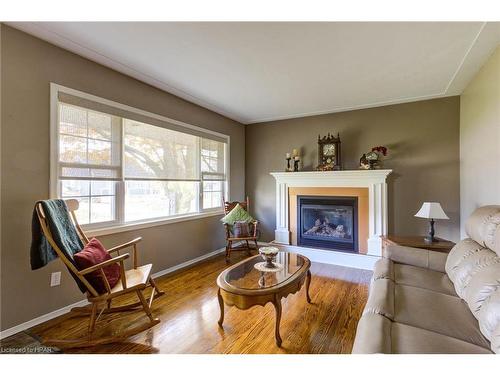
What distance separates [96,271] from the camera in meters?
1.82

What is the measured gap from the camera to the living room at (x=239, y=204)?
5.62 feet

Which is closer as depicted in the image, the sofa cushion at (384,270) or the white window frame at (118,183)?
the sofa cushion at (384,270)

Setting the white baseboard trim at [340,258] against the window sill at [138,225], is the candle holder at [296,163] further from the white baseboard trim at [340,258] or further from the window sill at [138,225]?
the window sill at [138,225]

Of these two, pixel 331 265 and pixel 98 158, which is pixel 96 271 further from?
pixel 331 265

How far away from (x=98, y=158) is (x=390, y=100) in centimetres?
393

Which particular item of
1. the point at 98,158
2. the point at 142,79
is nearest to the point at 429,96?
the point at 142,79

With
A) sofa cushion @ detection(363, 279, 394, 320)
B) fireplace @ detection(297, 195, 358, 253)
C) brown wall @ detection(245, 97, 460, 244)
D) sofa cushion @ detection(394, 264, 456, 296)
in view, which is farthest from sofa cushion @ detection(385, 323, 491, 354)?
brown wall @ detection(245, 97, 460, 244)

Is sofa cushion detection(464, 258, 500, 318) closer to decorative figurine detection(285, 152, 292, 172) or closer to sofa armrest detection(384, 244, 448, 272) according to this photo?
sofa armrest detection(384, 244, 448, 272)

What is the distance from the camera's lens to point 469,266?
1624mm

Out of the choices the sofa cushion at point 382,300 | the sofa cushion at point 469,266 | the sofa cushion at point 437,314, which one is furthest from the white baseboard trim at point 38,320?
the sofa cushion at point 469,266

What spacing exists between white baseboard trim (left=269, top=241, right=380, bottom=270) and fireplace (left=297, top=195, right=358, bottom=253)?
0.40 feet

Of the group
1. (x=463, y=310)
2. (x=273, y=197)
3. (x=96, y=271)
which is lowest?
(x=463, y=310)

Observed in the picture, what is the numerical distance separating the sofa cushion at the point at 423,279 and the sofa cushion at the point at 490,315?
443 mm

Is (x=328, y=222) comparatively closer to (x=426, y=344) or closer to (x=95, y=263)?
(x=426, y=344)
